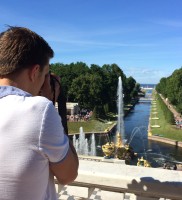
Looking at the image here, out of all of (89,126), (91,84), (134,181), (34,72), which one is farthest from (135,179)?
(91,84)

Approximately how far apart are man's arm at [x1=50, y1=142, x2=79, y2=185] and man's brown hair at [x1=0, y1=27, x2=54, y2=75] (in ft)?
1.51

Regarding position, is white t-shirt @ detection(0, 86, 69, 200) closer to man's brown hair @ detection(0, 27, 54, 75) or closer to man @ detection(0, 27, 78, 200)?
man @ detection(0, 27, 78, 200)

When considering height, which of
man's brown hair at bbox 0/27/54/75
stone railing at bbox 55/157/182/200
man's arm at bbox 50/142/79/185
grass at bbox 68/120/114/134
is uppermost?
man's brown hair at bbox 0/27/54/75

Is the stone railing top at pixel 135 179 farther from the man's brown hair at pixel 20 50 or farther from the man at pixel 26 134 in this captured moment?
the man's brown hair at pixel 20 50

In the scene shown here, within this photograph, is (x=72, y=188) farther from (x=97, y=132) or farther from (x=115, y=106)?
(x=115, y=106)

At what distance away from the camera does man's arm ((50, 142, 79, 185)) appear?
5.28 ft

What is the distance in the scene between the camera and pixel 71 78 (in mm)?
63031

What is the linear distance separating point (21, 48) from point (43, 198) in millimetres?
711

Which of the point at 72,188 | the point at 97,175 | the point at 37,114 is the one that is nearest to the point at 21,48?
the point at 37,114

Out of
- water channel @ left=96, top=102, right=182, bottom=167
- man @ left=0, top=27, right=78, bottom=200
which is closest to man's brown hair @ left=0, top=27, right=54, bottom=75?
man @ left=0, top=27, right=78, bottom=200

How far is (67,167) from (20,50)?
591 mm

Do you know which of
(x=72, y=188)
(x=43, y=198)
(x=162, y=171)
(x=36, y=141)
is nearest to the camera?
(x=36, y=141)

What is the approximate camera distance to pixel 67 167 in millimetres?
1625

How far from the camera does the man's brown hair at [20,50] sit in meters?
1.63
